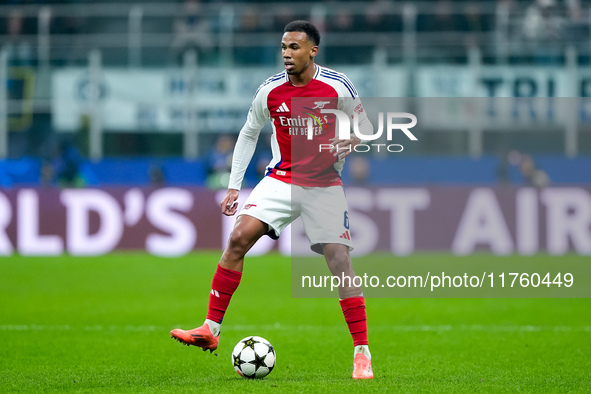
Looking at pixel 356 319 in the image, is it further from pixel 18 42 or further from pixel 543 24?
pixel 18 42

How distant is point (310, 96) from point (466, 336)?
9.66ft

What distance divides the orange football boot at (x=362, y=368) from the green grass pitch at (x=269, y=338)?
0.25 ft

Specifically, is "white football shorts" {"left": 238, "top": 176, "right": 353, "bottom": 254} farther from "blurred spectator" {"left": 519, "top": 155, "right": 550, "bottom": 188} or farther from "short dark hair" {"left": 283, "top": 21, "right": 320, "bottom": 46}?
"blurred spectator" {"left": 519, "top": 155, "right": 550, "bottom": 188}

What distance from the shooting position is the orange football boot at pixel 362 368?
5355 mm

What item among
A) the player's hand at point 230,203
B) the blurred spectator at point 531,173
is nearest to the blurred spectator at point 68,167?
the blurred spectator at point 531,173

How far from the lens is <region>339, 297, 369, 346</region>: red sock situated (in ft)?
17.9

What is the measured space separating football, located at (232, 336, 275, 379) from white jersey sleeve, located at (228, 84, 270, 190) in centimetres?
98

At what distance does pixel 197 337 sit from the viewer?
534 cm

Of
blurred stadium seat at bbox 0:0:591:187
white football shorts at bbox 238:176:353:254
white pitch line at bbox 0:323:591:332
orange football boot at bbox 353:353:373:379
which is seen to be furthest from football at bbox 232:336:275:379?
blurred stadium seat at bbox 0:0:591:187

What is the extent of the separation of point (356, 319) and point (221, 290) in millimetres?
826

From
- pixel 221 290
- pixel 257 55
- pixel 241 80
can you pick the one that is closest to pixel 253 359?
pixel 221 290

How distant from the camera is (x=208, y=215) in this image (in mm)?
14898

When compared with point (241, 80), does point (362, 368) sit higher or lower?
lower

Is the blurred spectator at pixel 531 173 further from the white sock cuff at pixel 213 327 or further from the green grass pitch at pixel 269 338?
the white sock cuff at pixel 213 327
